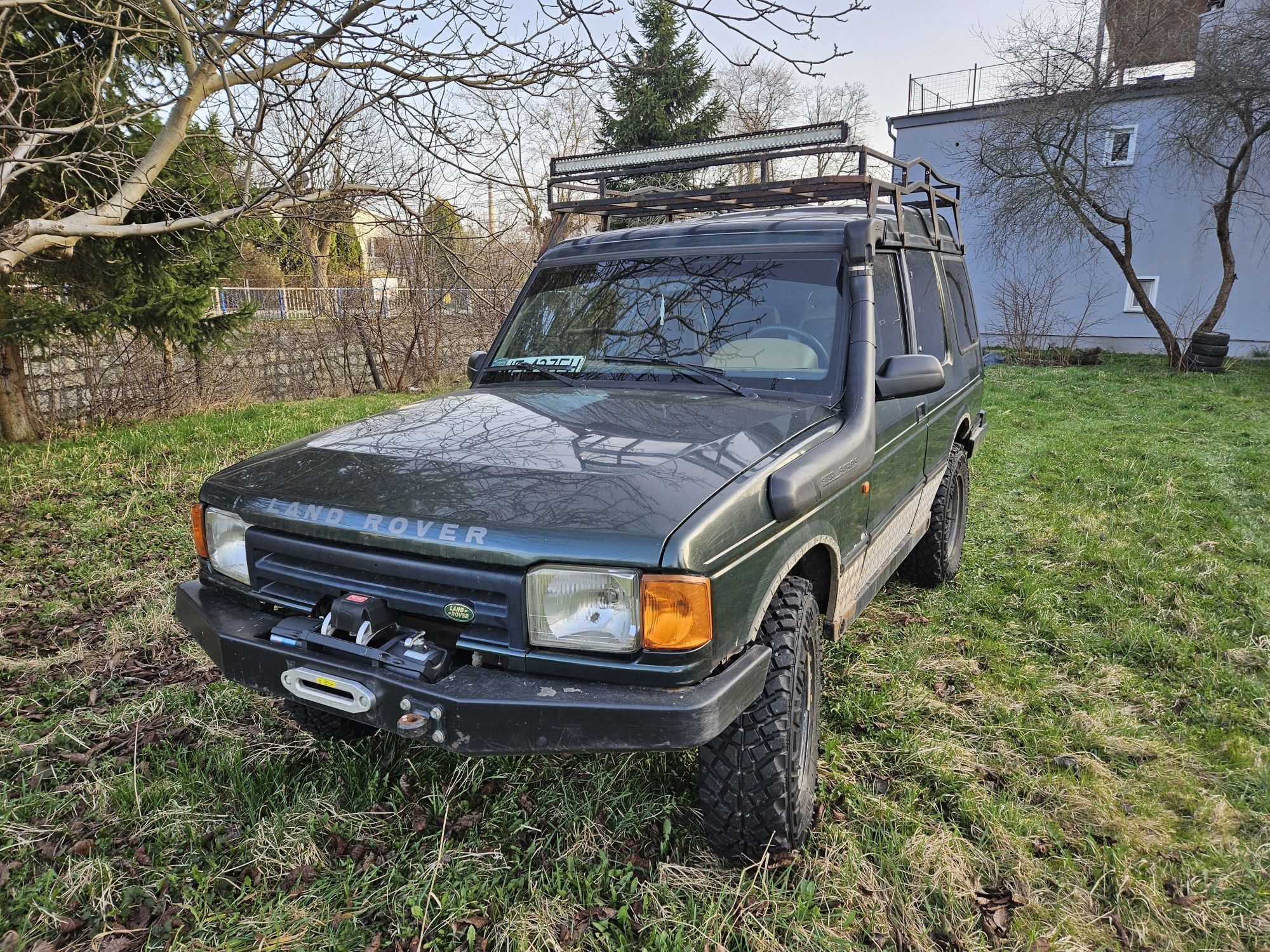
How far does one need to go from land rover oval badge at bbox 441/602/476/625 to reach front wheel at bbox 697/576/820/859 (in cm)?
79

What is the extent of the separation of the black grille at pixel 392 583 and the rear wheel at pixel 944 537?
298 cm

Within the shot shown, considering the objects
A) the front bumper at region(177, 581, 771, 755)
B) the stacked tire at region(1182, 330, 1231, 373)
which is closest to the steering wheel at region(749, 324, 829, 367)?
the front bumper at region(177, 581, 771, 755)

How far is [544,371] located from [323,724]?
1625 mm

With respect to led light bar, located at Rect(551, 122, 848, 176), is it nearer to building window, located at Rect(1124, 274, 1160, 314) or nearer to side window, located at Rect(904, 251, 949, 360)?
side window, located at Rect(904, 251, 949, 360)

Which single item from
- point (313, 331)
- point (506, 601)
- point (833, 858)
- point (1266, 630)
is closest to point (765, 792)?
point (833, 858)

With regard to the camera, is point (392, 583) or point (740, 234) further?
point (740, 234)

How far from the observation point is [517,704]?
1.87 metres

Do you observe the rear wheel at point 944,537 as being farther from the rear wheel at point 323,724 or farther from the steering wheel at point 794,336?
the rear wheel at point 323,724

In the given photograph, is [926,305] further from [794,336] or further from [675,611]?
[675,611]

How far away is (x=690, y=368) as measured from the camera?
117 inches

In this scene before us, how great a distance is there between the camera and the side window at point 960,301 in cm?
473

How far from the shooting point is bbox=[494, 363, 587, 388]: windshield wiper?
314 cm

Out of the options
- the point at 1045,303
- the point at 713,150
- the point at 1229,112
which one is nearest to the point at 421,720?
the point at 713,150

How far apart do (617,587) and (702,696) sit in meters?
0.33
